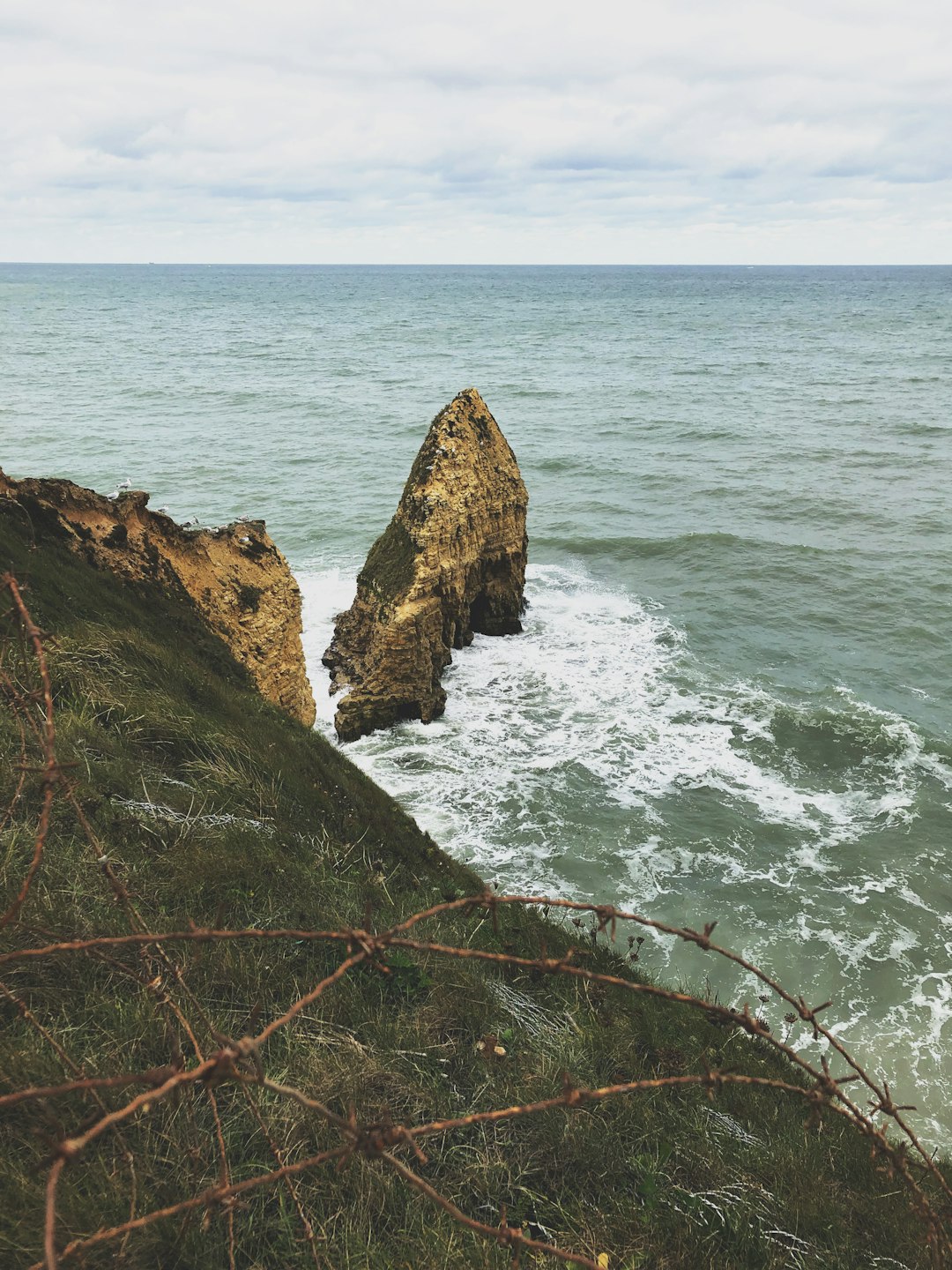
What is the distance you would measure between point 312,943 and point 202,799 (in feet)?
5.77

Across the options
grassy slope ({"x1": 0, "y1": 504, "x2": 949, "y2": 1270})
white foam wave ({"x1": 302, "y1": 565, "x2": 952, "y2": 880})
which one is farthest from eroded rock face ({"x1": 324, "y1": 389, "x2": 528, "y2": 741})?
grassy slope ({"x1": 0, "y1": 504, "x2": 949, "y2": 1270})

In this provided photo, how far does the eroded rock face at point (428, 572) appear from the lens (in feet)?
43.8

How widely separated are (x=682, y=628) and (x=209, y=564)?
11.0 meters

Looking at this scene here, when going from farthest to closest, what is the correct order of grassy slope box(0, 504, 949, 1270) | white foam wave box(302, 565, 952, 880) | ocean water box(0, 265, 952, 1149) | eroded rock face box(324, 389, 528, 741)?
eroded rock face box(324, 389, 528, 741) < white foam wave box(302, 565, 952, 880) < ocean water box(0, 265, 952, 1149) < grassy slope box(0, 504, 949, 1270)

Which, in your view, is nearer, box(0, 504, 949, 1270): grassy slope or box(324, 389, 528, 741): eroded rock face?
box(0, 504, 949, 1270): grassy slope

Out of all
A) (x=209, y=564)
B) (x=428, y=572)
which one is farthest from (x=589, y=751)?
(x=209, y=564)

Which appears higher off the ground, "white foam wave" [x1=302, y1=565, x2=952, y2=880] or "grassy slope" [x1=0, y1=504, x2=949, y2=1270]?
"grassy slope" [x1=0, y1=504, x2=949, y2=1270]

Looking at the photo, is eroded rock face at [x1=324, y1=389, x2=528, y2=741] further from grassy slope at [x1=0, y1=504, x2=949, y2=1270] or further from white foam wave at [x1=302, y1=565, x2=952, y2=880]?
grassy slope at [x1=0, y1=504, x2=949, y2=1270]

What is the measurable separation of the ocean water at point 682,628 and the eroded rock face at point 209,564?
2.43 meters

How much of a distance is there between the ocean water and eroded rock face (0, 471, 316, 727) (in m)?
2.43

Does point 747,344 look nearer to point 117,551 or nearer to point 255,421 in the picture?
point 255,421

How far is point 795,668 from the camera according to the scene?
1598 centimetres

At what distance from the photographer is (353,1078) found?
3.31 m

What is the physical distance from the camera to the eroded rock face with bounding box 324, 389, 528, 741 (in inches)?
525
